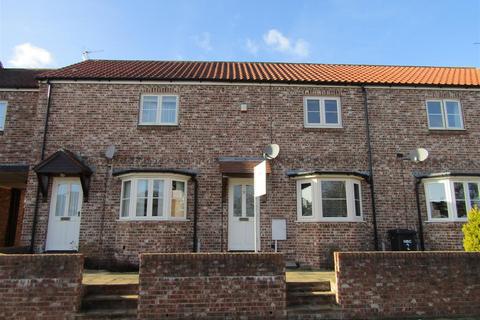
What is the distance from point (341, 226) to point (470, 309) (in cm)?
437

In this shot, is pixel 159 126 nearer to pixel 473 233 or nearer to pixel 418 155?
pixel 418 155

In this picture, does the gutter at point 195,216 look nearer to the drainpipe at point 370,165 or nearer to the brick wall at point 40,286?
the brick wall at point 40,286

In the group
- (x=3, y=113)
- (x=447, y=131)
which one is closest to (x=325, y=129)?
(x=447, y=131)

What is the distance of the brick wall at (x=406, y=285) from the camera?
749cm

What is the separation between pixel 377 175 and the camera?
40.9ft

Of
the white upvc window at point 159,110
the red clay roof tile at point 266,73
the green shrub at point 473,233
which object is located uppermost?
the red clay roof tile at point 266,73

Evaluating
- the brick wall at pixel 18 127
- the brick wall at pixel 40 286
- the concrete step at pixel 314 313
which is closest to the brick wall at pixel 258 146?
the brick wall at pixel 18 127

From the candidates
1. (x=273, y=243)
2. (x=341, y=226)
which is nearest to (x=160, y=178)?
(x=273, y=243)

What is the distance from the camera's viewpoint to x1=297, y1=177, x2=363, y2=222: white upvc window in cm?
1165

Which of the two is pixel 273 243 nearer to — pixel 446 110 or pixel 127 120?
pixel 127 120

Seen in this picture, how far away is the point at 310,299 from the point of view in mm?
7699

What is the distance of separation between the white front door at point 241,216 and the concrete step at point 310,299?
4099 millimetres

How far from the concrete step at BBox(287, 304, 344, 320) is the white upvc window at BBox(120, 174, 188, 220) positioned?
17.6ft

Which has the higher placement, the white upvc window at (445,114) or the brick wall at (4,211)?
the white upvc window at (445,114)
